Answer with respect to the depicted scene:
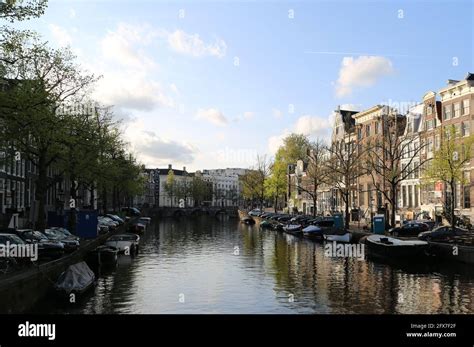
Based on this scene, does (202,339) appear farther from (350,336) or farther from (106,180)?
(106,180)

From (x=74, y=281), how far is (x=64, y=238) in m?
13.0

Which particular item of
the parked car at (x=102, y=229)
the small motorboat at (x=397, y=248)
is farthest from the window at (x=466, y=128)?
the parked car at (x=102, y=229)

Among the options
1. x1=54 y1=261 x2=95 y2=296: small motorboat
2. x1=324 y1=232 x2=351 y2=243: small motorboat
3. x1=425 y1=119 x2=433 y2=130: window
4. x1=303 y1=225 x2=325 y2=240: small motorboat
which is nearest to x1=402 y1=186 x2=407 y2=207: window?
x1=425 y1=119 x2=433 y2=130: window

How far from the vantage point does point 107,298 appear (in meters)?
26.2

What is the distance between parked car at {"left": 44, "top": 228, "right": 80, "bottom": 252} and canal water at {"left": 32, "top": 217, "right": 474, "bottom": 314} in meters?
3.17

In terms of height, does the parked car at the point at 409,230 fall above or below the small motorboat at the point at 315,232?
above

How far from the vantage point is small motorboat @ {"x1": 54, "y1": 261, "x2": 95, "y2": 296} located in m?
25.1

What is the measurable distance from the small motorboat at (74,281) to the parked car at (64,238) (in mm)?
7859

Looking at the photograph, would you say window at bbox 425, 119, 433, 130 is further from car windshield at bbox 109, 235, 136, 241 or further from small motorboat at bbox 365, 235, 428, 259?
car windshield at bbox 109, 235, 136, 241

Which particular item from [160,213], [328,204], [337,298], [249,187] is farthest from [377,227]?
[160,213]

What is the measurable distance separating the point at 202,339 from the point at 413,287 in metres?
18.7

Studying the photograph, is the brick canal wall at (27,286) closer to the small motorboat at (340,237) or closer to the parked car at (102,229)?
the parked car at (102,229)

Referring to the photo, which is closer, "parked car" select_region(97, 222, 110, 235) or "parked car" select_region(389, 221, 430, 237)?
"parked car" select_region(389, 221, 430, 237)

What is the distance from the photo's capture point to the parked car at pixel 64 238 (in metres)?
35.4
